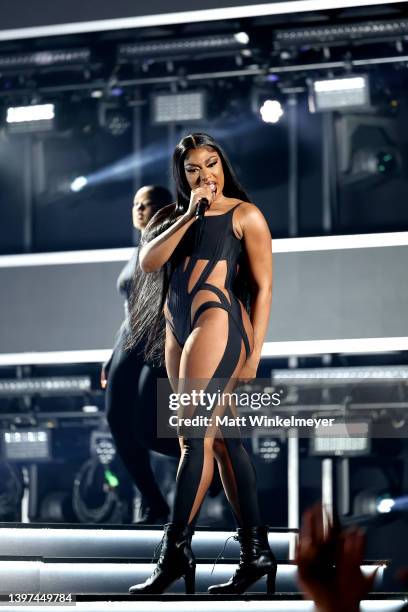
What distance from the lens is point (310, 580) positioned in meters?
1.35

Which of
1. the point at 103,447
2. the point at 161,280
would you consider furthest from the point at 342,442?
the point at 161,280

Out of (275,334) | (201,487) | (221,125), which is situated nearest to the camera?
(201,487)

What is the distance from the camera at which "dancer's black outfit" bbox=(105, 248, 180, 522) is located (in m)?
3.64

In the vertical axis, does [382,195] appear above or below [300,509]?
above

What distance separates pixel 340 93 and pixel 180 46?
0.82m

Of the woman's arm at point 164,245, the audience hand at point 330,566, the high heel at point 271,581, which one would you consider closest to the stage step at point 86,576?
the high heel at point 271,581

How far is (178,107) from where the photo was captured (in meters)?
5.38

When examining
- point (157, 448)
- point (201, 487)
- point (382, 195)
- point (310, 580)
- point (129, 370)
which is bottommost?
point (310, 580)

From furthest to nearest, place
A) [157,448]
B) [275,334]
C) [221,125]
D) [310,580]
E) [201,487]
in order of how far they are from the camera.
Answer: [221,125]
[275,334]
[157,448]
[201,487]
[310,580]

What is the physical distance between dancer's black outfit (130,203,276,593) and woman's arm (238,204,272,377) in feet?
0.12

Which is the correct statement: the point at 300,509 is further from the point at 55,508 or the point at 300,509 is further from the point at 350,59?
the point at 350,59

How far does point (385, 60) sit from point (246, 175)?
887 mm

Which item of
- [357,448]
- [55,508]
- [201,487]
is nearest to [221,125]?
[357,448]

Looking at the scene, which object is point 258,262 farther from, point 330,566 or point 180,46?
point 180,46
